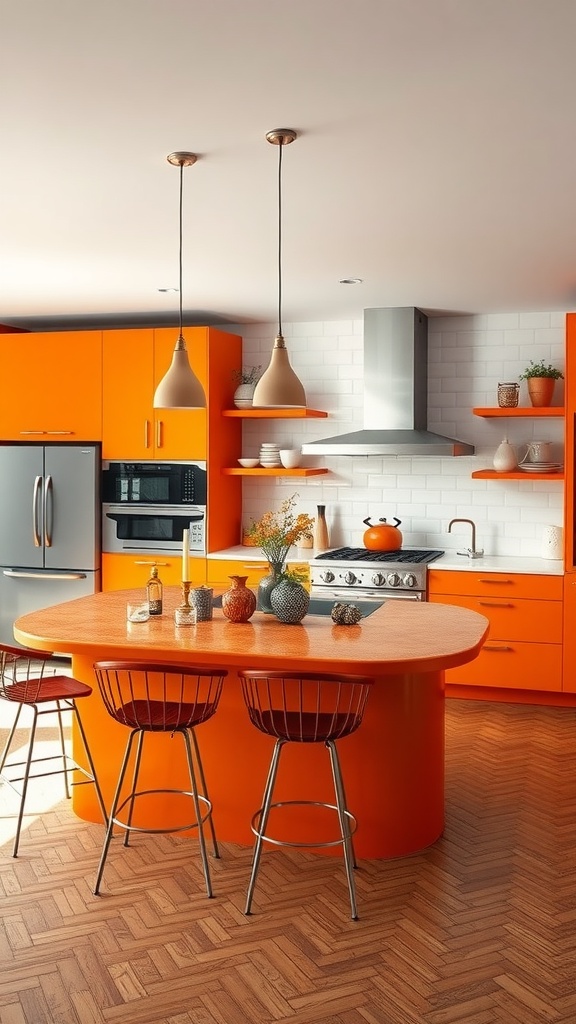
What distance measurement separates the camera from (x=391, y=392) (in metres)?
6.38

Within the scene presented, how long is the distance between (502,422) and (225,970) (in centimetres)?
449

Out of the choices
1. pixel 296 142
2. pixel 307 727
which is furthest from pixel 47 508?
pixel 296 142

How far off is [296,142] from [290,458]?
3.76 m

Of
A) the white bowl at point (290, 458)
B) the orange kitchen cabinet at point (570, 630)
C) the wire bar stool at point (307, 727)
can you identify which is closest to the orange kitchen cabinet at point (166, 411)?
the white bowl at point (290, 458)

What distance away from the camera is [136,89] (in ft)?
8.80

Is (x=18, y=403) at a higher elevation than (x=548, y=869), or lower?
higher

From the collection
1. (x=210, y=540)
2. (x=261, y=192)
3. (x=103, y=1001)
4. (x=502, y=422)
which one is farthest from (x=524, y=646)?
(x=103, y=1001)

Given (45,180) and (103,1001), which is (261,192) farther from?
(103,1001)

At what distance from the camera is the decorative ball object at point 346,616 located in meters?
3.92

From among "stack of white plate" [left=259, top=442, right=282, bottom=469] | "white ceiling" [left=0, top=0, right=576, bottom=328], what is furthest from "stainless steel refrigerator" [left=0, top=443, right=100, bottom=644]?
"white ceiling" [left=0, top=0, right=576, bottom=328]

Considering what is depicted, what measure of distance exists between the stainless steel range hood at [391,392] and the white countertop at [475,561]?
72cm

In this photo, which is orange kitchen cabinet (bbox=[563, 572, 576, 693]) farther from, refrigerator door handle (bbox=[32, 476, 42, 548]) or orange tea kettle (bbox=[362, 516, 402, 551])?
refrigerator door handle (bbox=[32, 476, 42, 548])

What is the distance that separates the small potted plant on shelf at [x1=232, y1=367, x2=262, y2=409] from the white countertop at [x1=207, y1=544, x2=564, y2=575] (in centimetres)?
105

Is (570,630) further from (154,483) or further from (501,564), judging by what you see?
(154,483)
